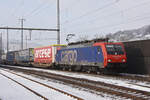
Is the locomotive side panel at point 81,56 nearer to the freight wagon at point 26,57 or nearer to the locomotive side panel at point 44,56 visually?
the locomotive side panel at point 44,56

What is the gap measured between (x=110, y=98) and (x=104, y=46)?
9.50 metres

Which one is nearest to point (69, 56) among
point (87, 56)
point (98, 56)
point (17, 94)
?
point (87, 56)

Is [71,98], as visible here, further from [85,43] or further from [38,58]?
[38,58]

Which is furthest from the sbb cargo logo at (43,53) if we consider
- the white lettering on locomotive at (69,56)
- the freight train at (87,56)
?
the white lettering on locomotive at (69,56)

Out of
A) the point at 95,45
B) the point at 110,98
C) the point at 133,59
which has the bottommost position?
the point at 110,98

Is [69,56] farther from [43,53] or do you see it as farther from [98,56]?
[43,53]

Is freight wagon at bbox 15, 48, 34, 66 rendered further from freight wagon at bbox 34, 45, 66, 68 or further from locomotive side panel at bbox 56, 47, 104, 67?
locomotive side panel at bbox 56, 47, 104, 67

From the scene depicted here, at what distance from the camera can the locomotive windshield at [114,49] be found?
17.5 m

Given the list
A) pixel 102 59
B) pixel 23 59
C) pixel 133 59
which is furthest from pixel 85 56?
pixel 23 59

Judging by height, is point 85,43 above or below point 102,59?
above

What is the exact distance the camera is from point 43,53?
3081 cm

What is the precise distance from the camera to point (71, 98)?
27.2 ft

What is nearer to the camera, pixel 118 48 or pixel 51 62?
pixel 118 48

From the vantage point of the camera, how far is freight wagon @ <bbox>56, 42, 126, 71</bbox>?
17.2 metres
